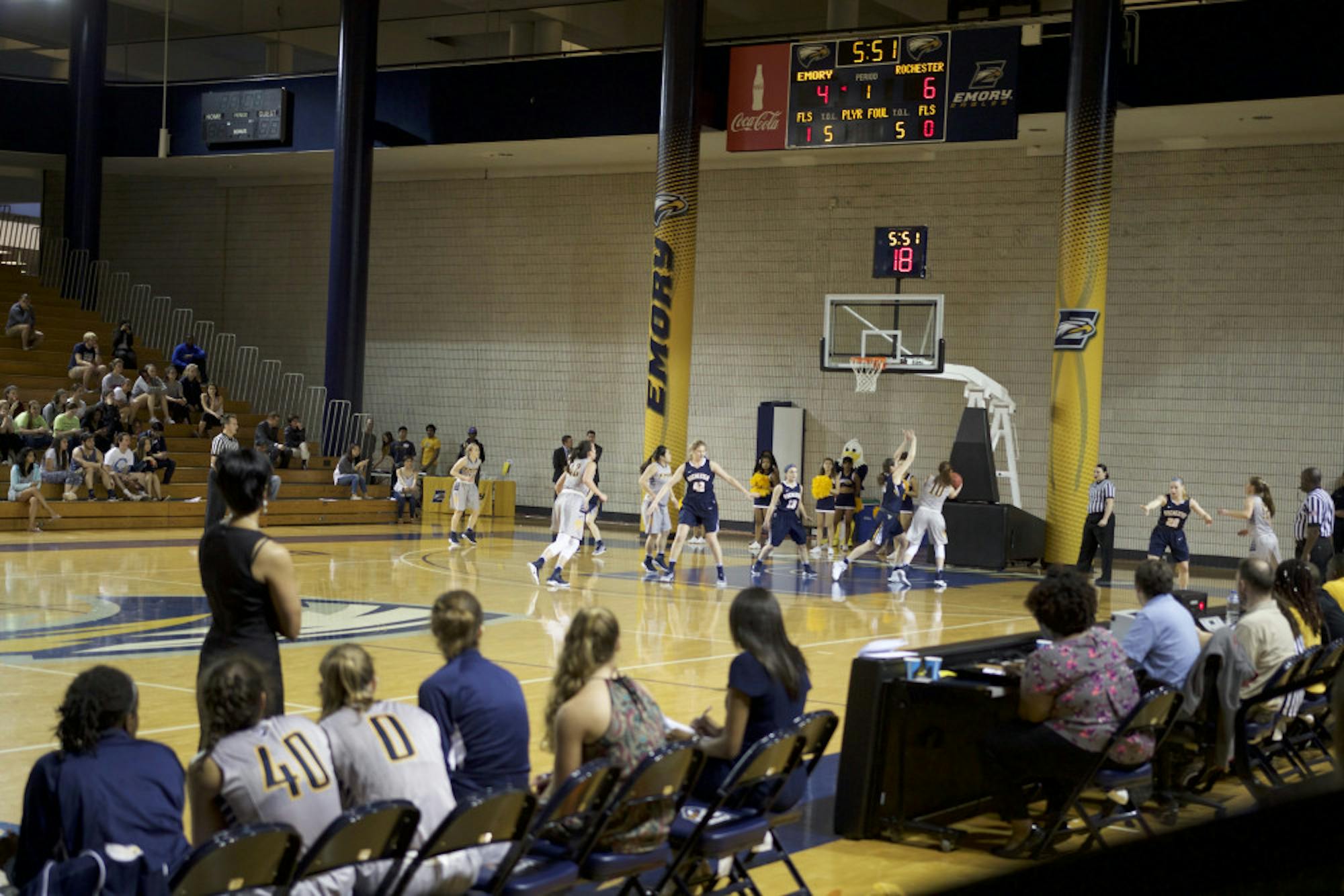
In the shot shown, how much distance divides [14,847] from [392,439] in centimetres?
2452

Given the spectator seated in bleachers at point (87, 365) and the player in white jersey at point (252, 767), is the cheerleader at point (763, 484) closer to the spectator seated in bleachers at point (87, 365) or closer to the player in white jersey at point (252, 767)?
the spectator seated in bleachers at point (87, 365)

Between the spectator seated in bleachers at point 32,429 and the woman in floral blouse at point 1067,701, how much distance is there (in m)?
17.9

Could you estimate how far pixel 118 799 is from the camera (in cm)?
360

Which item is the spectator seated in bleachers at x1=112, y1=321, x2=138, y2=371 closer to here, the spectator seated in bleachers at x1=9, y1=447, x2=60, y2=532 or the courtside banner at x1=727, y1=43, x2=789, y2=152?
the spectator seated in bleachers at x1=9, y1=447, x2=60, y2=532

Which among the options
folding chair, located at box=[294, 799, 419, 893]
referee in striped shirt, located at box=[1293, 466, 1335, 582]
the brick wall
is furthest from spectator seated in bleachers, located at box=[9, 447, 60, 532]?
folding chair, located at box=[294, 799, 419, 893]

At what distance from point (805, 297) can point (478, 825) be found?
880 inches

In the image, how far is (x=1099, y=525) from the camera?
1889 centimetres

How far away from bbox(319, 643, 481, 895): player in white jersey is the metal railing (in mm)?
22191

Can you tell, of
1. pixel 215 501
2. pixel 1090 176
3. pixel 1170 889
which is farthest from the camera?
pixel 1090 176

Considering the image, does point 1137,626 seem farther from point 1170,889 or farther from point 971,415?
point 971,415

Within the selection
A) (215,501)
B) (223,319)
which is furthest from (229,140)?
(215,501)

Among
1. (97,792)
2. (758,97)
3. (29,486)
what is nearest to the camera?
(97,792)

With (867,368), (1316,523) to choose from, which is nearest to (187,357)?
(867,368)

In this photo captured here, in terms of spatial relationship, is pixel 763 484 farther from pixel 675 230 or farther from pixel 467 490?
pixel 675 230
